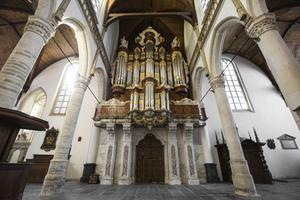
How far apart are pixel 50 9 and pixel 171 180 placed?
8782 millimetres

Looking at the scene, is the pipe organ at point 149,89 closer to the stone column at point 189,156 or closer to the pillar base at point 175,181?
the stone column at point 189,156

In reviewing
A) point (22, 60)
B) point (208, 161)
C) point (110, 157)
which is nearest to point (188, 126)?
point (208, 161)

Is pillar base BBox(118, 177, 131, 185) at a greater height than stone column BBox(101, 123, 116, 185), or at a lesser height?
lesser

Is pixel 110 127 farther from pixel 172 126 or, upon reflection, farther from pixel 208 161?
pixel 208 161

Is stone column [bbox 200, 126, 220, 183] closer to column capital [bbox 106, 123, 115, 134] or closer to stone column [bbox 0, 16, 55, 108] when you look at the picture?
column capital [bbox 106, 123, 115, 134]

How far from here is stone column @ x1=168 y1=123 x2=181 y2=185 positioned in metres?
7.73

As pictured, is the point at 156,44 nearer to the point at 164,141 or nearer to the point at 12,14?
the point at 164,141

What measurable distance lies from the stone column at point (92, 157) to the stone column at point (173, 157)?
4.57 metres

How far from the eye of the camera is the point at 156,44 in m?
12.1

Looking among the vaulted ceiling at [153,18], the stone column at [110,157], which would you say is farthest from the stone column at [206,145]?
the vaulted ceiling at [153,18]

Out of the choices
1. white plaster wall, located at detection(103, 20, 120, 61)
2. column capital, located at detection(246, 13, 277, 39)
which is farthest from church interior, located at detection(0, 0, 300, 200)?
white plaster wall, located at detection(103, 20, 120, 61)

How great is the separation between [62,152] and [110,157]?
3.42m

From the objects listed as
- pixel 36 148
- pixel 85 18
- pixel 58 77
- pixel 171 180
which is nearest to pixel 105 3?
pixel 85 18

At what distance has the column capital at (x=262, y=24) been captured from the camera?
368 centimetres
